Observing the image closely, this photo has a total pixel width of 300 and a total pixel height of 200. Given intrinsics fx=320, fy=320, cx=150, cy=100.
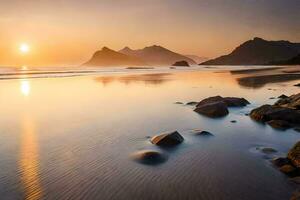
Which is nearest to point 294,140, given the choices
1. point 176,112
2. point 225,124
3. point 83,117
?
point 225,124

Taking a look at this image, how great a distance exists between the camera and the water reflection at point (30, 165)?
7.27 m

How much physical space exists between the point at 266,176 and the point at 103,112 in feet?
35.3

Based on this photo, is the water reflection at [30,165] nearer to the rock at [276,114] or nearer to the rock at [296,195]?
the rock at [296,195]

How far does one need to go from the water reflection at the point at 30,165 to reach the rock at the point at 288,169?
636cm

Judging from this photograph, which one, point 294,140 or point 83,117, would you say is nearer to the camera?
point 294,140

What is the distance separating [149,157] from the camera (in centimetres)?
970

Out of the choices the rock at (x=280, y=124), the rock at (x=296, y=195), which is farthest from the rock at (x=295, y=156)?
the rock at (x=280, y=124)

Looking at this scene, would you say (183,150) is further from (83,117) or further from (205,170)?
(83,117)

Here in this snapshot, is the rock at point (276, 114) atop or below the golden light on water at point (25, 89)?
atop

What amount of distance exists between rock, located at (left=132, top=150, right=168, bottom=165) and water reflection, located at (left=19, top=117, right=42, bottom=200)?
291 centimetres

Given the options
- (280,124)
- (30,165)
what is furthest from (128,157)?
(280,124)

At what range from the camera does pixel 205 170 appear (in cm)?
896

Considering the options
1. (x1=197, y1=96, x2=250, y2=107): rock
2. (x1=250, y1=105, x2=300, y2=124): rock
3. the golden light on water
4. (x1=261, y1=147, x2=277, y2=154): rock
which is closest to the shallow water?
(x1=261, y1=147, x2=277, y2=154): rock

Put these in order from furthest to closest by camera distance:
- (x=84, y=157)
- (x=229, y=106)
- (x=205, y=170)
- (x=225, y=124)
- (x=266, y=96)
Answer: (x=266, y=96)
(x=229, y=106)
(x=225, y=124)
(x=84, y=157)
(x=205, y=170)
